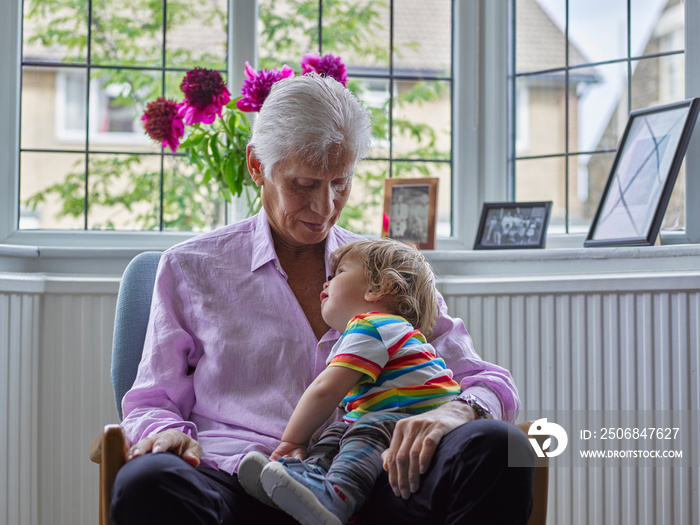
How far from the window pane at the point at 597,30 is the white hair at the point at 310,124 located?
125cm

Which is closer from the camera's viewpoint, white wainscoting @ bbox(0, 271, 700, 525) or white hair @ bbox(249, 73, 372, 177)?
white hair @ bbox(249, 73, 372, 177)

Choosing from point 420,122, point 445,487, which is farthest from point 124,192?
point 445,487

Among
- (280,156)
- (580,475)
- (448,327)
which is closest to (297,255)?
(280,156)

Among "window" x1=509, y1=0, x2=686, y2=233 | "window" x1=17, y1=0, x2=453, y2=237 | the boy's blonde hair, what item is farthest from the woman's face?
"window" x1=509, y1=0, x2=686, y2=233

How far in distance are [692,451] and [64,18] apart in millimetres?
2443

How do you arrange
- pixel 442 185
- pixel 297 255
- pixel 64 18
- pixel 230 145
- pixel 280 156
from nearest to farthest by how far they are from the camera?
pixel 280 156
pixel 297 255
pixel 230 145
pixel 64 18
pixel 442 185

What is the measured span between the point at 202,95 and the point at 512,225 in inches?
43.1

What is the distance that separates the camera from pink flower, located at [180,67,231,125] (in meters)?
2.25

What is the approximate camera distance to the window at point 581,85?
2412 mm

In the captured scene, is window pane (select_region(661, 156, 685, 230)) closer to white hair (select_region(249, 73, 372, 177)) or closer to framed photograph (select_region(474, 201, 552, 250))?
framed photograph (select_region(474, 201, 552, 250))

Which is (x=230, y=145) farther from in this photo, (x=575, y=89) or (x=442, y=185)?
(x=575, y=89)

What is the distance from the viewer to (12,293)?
2.18 m

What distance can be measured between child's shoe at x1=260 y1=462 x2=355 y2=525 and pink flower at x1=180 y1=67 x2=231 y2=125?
137cm

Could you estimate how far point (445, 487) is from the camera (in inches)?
47.1
